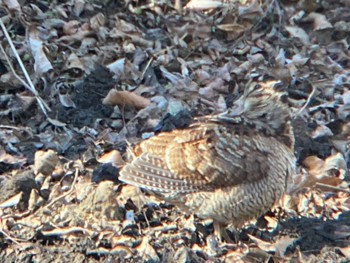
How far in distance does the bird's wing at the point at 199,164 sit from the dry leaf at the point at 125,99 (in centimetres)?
150

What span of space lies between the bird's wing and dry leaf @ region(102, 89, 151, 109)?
1.50 metres

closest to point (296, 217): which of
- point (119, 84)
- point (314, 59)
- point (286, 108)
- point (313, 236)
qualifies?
point (313, 236)

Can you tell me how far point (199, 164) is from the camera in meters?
6.43

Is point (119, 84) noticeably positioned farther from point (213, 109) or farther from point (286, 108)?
point (286, 108)

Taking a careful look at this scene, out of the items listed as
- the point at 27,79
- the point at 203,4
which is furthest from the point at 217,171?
the point at 203,4

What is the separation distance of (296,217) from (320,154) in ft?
4.02

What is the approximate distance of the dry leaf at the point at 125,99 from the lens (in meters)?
8.00

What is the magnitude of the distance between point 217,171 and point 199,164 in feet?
0.45

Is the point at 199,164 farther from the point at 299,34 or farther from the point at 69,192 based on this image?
the point at 299,34

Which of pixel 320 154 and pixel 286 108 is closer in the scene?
pixel 286 108

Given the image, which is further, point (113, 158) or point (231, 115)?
point (231, 115)

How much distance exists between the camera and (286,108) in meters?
6.87

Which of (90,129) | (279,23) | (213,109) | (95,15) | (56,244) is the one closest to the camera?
(56,244)

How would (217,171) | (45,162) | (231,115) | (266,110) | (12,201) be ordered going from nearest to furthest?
(217,171), (12,201), (266,110), (45,162), (231,115)
